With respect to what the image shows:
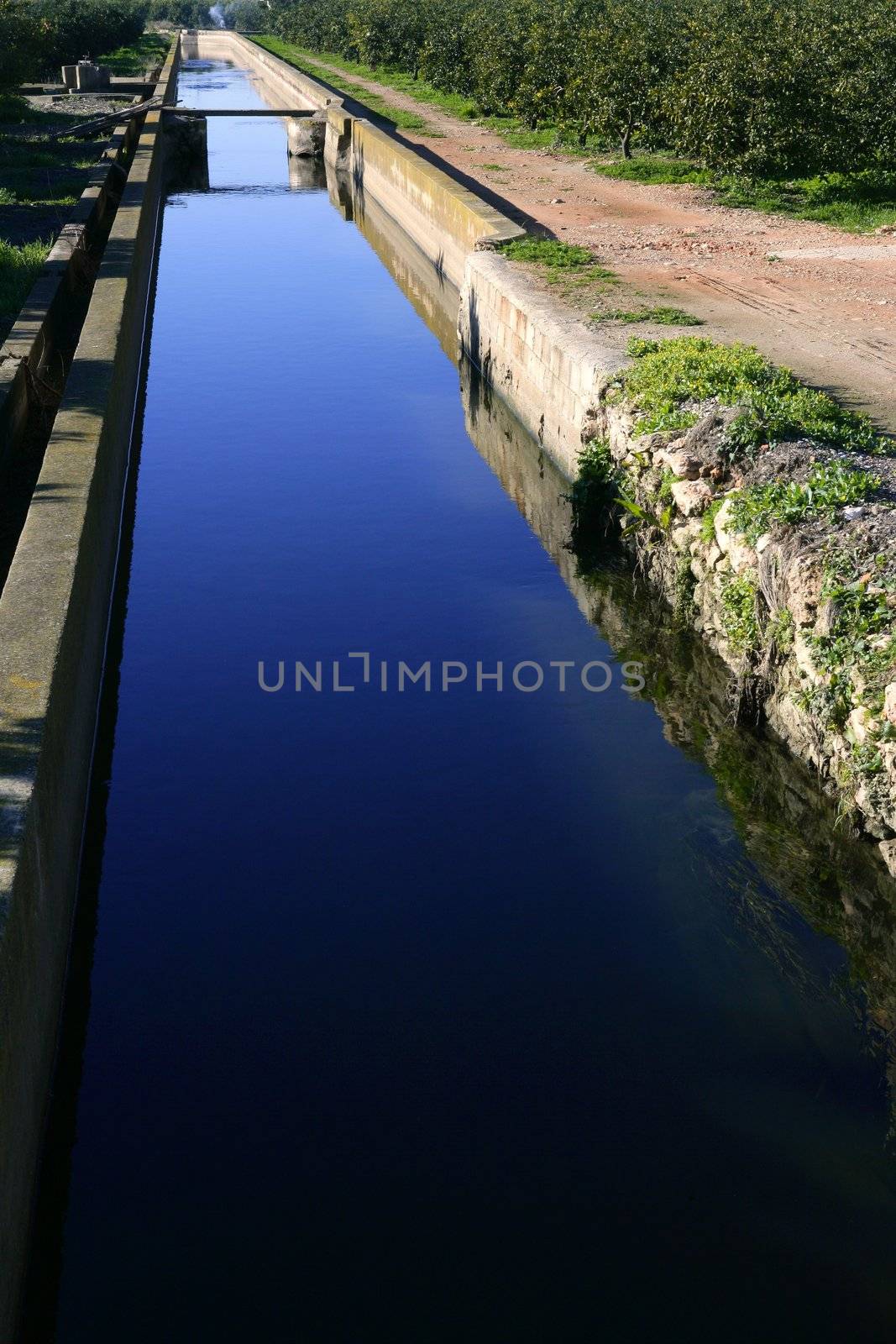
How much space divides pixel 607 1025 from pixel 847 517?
2.92 m

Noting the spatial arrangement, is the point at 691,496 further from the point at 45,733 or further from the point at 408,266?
the point at 408,266

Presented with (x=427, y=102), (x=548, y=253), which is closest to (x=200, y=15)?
(x=427, y=102)

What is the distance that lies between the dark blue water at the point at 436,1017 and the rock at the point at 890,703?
0.95 m

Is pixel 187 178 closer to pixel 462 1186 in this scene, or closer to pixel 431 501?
pixel 431 501

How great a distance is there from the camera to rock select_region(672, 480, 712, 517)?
776 cm

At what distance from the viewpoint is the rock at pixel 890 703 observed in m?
5.59

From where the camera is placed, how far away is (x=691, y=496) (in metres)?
7.84

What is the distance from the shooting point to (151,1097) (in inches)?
188

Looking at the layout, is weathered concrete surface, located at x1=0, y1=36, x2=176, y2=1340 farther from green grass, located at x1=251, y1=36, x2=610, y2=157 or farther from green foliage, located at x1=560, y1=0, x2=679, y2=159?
green grass, located at x1=251, y1=36, x2=610, y2=157

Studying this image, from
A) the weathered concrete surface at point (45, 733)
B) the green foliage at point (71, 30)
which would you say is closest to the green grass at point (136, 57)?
the green foliage at point (71, 30)

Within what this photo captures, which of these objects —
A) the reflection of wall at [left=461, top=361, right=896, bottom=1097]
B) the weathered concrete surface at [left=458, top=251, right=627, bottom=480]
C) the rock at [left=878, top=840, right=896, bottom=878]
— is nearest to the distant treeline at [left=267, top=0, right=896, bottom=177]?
the weathered concrete surface at [left=458, top=251, right=627, bottom=480]

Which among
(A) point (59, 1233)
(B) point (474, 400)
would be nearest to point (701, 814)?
(A) point (59, 1233)

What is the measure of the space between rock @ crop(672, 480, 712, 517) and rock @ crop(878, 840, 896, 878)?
2.58m

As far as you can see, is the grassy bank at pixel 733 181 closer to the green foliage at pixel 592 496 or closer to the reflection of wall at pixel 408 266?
the reflection of wall at pixel 408 266
